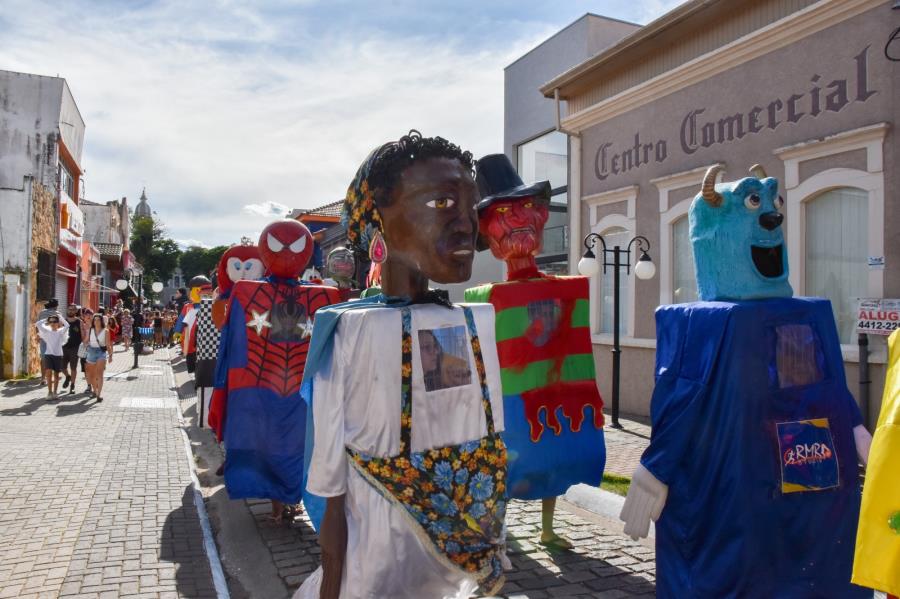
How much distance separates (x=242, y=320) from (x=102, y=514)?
2047 millimetres

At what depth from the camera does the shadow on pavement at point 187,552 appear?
386 cm

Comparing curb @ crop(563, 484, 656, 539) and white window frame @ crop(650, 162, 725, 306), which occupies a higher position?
white window frame @ crop(650, 162, 725, 306)

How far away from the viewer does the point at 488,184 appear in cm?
441

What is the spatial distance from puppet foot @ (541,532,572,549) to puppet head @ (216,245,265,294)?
3382mm

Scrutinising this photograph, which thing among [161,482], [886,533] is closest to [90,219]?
[161,482]

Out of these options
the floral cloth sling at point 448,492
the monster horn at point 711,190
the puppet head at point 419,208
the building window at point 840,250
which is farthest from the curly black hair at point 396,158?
the building window at point 840,250

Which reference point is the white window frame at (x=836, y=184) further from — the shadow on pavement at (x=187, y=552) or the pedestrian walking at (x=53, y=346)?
the pedestrian walking at (x=53, y=346)

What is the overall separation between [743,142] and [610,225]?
268 centimetres

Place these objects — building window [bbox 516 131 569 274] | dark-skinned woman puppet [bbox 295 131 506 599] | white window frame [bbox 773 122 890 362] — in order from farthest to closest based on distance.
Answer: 1. building window [bbox 516 131 569 274]
2. white window frame [bbox 773 122 890 362]
3. dark-skinned woman puppet [bbox 295 131 506 599]

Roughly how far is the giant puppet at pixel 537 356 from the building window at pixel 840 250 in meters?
4.39

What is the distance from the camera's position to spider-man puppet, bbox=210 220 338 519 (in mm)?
4629

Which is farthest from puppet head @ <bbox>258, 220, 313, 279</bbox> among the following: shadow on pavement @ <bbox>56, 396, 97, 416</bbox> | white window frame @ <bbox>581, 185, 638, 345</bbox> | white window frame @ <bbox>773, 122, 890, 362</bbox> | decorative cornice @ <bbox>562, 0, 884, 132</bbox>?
shadow on pavement @ <bbox>56, 396, 97, 416</bbox>

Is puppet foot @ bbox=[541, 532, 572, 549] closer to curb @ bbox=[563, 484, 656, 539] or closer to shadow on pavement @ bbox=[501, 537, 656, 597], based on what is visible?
shadow on pavement @ bbox=[501, 537, 656, 597]

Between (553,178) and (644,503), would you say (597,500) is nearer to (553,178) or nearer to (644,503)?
(644,503)
